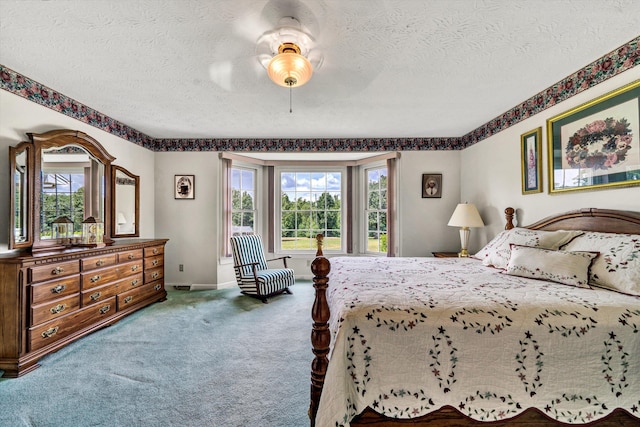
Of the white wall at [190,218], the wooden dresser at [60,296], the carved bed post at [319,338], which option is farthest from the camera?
the white wall at [190,218]

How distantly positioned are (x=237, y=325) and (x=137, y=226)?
7.16 ft

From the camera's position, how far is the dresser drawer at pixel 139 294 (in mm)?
3215

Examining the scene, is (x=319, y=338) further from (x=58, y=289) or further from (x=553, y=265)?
(x=58, y=289)

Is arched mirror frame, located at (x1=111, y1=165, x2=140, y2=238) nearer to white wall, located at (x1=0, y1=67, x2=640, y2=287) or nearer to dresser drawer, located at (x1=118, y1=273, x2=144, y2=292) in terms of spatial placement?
white wall, located at (x1=0, y1=67, x2=640, y2=287)

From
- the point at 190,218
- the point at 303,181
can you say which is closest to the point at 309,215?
the point at 303,181

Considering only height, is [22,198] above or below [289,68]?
below

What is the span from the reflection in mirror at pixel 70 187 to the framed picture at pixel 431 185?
4.46 meters

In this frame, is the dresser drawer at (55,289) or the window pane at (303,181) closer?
the dresser drawer at (55,289)

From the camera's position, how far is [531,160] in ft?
9.92

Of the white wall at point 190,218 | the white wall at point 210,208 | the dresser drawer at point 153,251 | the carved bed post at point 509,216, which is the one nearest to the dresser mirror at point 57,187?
the dresser drawer at point 153,251

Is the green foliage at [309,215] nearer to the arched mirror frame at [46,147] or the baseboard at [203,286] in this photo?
the baseboard at [203,286]

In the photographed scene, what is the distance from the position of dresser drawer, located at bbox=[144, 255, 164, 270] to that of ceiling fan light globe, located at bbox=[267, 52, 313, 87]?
9.90ft

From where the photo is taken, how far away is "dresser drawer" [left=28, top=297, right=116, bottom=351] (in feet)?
7.41

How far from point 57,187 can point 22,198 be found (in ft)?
1.19
